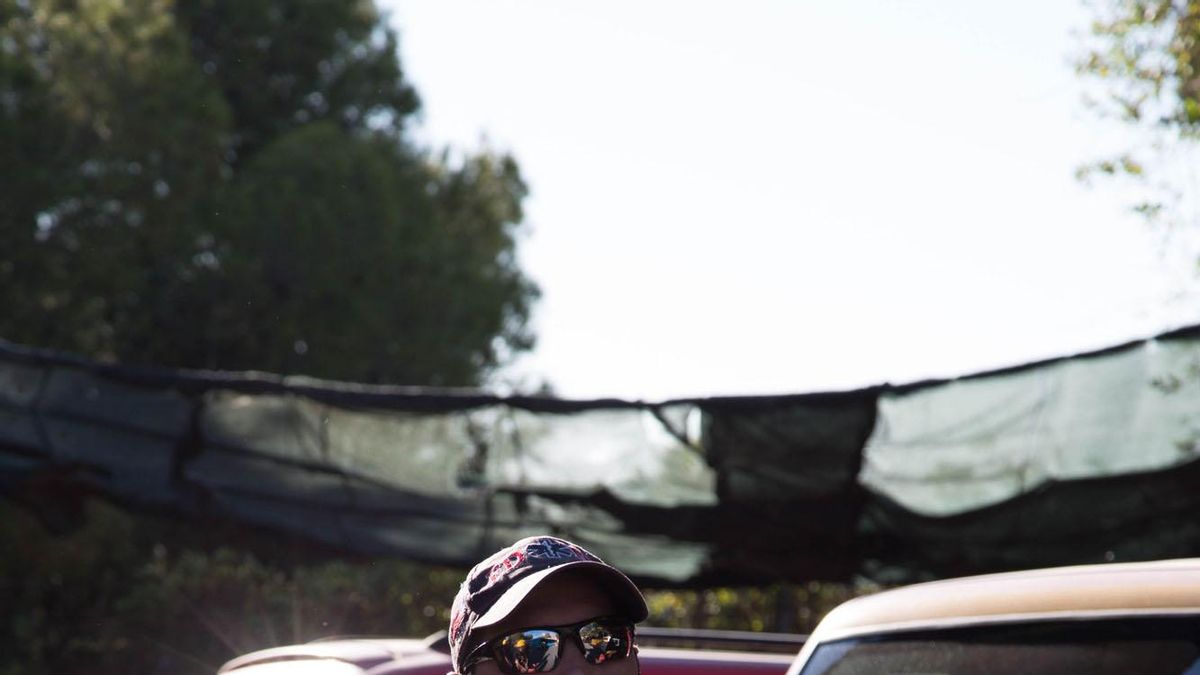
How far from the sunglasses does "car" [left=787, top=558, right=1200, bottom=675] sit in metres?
0.75

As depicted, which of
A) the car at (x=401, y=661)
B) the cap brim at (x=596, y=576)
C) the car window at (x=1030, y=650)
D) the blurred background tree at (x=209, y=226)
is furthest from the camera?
the blurred background tree at (x=209, y=226)


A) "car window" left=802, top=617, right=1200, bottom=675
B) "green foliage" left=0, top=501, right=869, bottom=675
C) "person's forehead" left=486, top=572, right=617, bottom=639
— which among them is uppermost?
"green foliage" left=0, top=501, right=869, bottom=675

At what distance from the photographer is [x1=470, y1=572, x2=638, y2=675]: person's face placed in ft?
6.77

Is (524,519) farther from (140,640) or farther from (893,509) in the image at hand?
(140,640)

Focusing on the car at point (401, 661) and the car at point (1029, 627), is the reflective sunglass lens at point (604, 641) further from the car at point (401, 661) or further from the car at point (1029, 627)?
the car at point (401, 661)

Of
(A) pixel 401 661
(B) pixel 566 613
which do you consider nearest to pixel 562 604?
(B) pixel 566 613

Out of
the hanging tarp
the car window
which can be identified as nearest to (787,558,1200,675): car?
the car window

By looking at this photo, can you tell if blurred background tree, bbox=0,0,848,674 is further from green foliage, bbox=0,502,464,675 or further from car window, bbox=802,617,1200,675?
car window, bbox=802,617,1200,675

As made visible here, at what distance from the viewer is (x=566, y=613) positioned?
208cm

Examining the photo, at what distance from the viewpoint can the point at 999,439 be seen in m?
6.80

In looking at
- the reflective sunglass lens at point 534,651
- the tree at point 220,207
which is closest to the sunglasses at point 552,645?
the reflective sunglass lens at point 534,651

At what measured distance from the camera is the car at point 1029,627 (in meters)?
2.33

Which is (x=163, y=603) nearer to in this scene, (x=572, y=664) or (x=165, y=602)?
(x=165, y=602)

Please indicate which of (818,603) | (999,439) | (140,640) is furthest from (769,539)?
(140,640)
